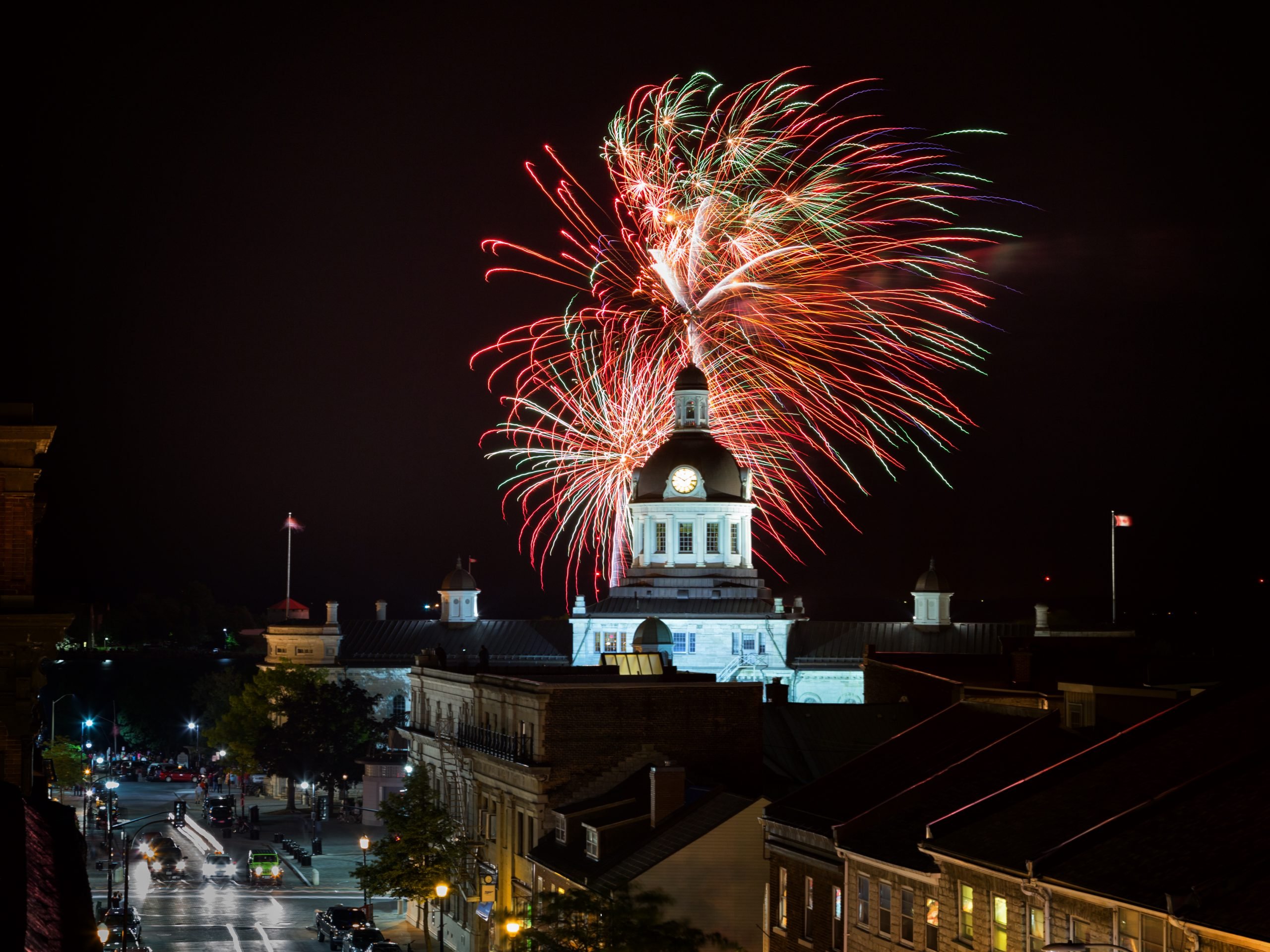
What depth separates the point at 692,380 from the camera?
419ft

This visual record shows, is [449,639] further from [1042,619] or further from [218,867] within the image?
[218,867]

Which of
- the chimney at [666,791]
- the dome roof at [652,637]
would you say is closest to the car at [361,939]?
the chimney at [666,791]

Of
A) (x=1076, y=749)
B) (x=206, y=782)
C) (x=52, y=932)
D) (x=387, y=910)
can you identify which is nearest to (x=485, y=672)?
(x=387, y=910)

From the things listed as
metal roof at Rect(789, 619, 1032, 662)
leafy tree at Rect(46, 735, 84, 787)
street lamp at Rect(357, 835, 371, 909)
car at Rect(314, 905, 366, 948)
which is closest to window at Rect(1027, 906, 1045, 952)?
car at Rect(314, 905, 366, 948)

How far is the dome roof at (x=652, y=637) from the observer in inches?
4537

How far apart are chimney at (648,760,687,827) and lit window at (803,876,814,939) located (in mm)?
9107

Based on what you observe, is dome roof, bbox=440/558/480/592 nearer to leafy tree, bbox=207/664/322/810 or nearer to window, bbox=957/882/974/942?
leafy tree, bbox=207/664/322/810

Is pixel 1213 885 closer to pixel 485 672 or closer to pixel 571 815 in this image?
pixel 571 815

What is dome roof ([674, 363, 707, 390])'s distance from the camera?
12756 centimetres

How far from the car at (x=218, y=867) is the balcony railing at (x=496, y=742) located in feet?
62.0

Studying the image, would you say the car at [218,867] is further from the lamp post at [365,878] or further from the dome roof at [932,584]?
the dome roof at [932,584]

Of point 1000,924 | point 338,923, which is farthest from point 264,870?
point 1000,924

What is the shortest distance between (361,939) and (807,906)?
2379cm

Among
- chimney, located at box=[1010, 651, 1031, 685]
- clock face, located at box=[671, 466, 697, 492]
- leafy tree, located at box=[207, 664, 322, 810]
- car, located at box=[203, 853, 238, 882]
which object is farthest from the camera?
clock face, located at box=[671, 466, 697, 492]
